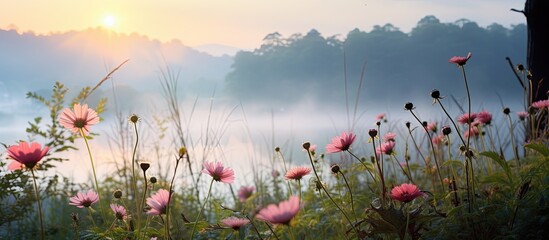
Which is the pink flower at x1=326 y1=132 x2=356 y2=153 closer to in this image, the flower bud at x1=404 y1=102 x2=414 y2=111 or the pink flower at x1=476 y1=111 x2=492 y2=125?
the flower bud at x1=404 y1=102 x2=414 y2=111

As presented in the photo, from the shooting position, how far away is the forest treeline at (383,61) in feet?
162

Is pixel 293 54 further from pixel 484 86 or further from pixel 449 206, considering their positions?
pixel 449 206

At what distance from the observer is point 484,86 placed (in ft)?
160

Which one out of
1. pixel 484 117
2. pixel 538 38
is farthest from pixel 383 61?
pixel 484 117

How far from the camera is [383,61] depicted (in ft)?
161

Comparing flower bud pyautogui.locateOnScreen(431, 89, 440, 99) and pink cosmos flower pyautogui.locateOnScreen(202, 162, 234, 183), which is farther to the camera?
flower bud pyautogui.locateOnScreen(431, 89, 440, 99)

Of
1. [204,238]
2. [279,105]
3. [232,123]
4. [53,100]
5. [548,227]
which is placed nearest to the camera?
[548,227]

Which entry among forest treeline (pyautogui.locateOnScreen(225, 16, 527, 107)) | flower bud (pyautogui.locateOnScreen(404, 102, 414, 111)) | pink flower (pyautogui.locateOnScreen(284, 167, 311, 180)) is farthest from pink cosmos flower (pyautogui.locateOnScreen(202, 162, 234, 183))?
forest treeline (pyautogui.locateOnScreen(225, 16, 527, 107))

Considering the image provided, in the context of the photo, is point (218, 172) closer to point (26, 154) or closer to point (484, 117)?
point (26, 154)

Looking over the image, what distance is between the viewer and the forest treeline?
49469 mm

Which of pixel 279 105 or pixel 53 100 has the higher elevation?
pixel 53 100

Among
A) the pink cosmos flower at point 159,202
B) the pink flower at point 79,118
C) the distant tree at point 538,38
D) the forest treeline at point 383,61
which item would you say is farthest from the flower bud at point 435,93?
the forest treeline at point 383,61

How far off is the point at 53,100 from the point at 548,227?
2623mm

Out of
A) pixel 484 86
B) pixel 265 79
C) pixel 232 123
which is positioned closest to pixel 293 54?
pixel 265 79
